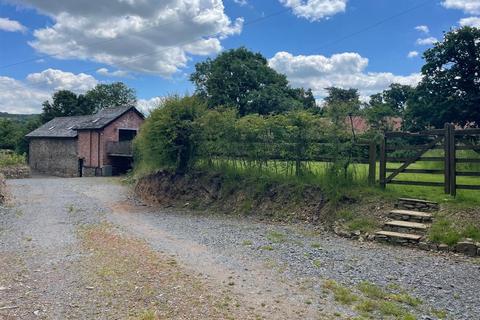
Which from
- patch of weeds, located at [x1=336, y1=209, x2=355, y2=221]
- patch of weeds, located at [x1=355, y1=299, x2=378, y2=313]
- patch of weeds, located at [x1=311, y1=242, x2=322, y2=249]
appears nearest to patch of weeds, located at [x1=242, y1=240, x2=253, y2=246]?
patch of weeds, located at [x1=311, y1=242, x2=322, y2=249]

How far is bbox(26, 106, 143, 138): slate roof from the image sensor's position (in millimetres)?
33397

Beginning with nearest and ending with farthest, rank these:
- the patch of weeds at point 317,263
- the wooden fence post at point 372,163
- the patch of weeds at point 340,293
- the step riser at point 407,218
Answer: the patch of weeds at point 340,293
the patch of weeds at point 317,263
the step riser at point 407,218
the wooden fence post at point 372,163

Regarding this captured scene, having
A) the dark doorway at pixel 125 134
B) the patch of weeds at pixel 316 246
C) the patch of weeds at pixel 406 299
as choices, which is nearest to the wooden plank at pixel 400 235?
the patch of weeds at pixel 316 246

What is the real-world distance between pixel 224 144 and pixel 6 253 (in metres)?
8.10

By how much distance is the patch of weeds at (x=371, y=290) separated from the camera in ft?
17.3

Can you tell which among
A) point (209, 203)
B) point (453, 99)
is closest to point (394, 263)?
point (209, 203)

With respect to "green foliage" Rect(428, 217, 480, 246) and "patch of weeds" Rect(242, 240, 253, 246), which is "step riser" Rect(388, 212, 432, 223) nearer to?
"green foliage" Rect(428, 217, 480, 246)

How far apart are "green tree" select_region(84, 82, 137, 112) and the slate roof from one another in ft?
45.9

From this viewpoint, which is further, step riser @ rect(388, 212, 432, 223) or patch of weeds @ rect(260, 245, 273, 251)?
step riser @ rect(388, 212, 432, 223)

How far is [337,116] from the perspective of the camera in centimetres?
1183

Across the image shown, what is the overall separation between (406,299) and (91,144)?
32.3 m

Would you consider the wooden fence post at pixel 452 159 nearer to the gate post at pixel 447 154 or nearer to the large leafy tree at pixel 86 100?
the gate post at pixel 447 154

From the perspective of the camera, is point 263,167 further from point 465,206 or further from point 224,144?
point 465,206

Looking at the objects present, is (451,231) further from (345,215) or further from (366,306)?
(366,306)
